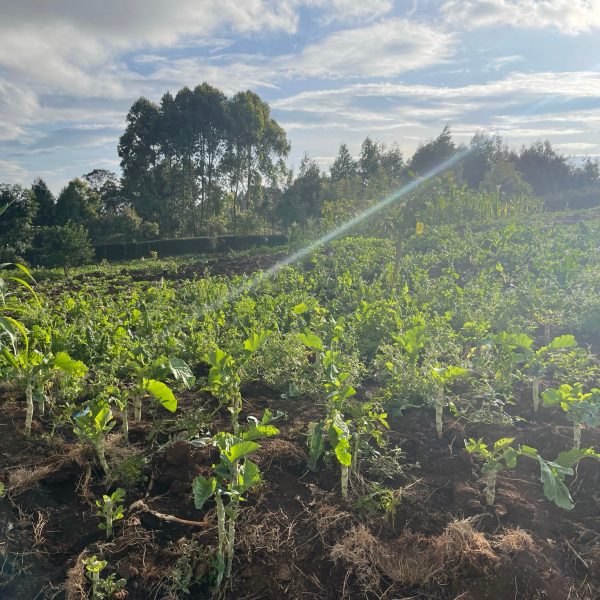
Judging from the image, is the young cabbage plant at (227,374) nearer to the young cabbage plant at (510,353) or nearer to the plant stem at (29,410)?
the plant stem at (29,410)

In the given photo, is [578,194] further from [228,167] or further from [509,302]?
[509,302]

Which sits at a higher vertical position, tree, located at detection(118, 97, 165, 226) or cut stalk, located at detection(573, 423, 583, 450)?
tree, located at detection(118, 97, 165, 226)

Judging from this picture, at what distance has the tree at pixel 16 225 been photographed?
45.2 feet

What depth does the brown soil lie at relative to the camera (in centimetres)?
238

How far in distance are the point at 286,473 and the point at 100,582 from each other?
1.21 metres

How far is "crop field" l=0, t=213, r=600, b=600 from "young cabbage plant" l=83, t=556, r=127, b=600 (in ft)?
0.04

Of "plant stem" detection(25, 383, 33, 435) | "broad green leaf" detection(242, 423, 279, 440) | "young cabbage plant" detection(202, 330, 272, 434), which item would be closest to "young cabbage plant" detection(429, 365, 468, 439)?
"young cabbage plant" detection(202, 330, 272, 434)

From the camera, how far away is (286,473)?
3.13 meters

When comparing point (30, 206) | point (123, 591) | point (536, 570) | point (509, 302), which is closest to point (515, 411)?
point (536, 570)

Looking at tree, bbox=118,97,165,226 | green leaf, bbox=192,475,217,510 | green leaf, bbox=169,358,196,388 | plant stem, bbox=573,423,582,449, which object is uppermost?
tree, bbox=118,97,165,226

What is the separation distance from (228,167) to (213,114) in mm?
2837

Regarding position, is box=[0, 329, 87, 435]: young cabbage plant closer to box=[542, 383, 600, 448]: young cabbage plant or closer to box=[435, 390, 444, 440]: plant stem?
box=[435, 390, 444, 440]: plant stem

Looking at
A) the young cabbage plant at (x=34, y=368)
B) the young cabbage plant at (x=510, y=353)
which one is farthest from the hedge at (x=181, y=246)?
the young cabbage plant at (x=510, y=353)

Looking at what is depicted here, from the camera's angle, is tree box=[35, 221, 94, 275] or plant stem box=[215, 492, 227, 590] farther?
tree box=[35, 221, 94, 275]
